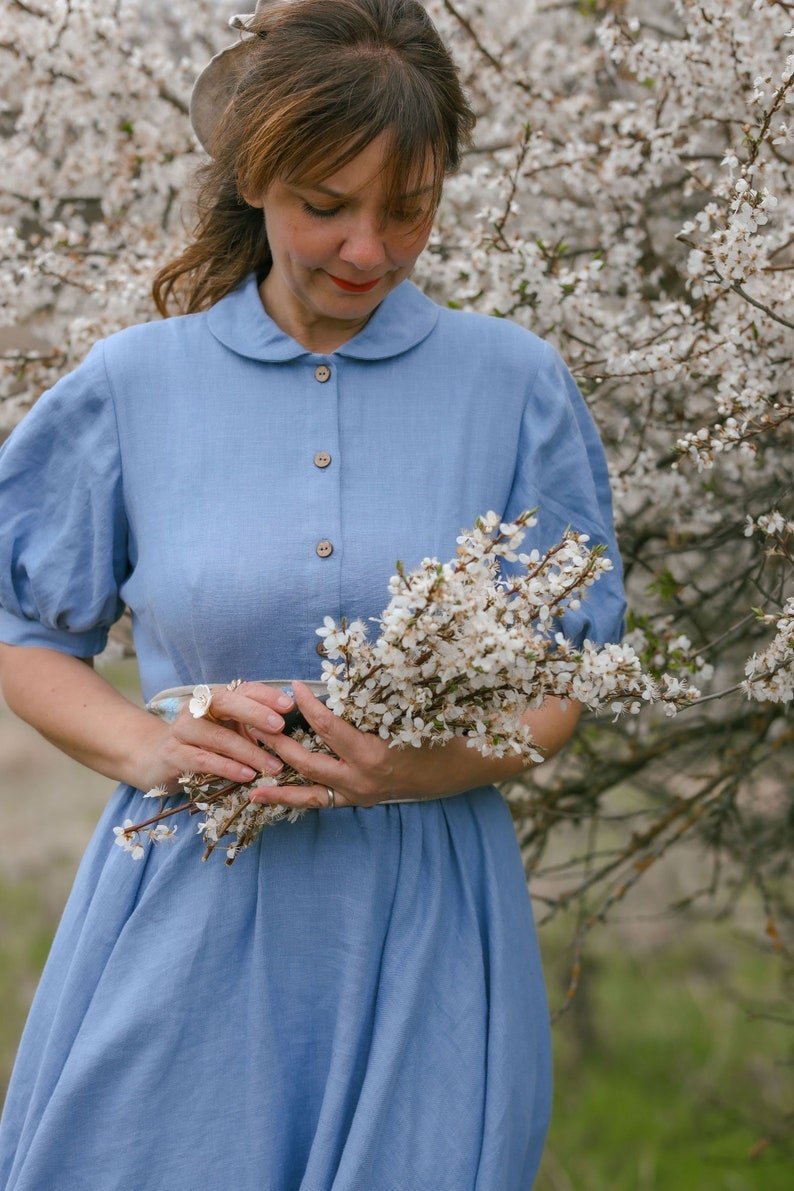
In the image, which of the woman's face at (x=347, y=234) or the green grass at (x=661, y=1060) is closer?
the woman's face at (x=347, y=234)

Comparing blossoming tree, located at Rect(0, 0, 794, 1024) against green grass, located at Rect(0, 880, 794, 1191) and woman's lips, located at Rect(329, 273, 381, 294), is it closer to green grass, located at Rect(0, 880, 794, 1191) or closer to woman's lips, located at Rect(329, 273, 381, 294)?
woman's lips, located at Rect(329, 273, 381, 294)

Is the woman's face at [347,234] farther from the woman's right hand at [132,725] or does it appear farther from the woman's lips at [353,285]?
the woman's right hand at [132,725]

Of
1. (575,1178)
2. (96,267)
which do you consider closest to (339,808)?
(96,267)

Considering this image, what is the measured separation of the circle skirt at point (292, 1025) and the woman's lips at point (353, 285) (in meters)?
0.65

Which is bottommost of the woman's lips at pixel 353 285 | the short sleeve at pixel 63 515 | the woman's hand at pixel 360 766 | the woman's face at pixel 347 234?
the woman's hand at pixel 360 766

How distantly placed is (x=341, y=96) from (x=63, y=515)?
2.15 ft

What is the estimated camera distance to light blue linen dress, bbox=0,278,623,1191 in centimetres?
162

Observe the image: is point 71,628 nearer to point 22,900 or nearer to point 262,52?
point 262,52

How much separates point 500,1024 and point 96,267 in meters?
1.97

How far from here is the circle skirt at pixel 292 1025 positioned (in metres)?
1.61

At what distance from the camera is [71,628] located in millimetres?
1845

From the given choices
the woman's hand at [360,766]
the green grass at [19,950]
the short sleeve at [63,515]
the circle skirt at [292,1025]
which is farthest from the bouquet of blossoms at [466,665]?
the green grass at [19,950]

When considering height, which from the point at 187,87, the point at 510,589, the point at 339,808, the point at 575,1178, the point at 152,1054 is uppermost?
the point at 187,87

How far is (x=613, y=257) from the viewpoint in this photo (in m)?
2.67
